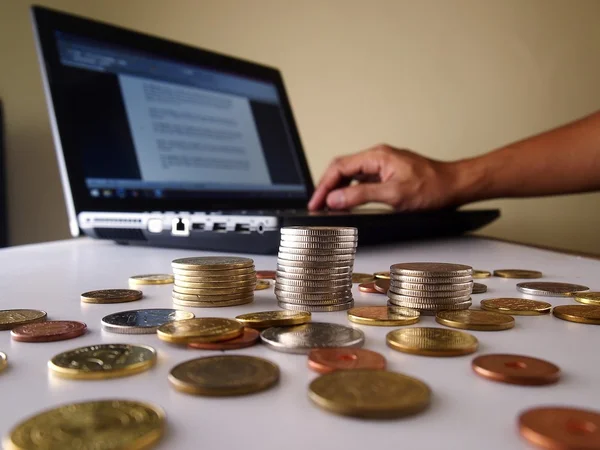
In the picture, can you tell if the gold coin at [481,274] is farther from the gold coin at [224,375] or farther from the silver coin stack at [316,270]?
the gold coin at [224,375]

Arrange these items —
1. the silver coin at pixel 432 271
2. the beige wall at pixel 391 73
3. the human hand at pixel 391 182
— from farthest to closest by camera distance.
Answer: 1. the beige wall at pixel 391 73
2. the human hand at pixel 391 182
3. the silver coin at pixel 432 271

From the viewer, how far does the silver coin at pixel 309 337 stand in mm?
330

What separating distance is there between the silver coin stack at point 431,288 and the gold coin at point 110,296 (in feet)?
0.77

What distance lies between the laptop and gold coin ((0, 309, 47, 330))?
0.38 meters

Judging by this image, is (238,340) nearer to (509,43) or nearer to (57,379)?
(57,379)

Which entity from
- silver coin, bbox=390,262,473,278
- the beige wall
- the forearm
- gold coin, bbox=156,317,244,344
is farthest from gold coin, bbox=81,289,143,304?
the beige wall

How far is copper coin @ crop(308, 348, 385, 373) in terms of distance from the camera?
0.96ft

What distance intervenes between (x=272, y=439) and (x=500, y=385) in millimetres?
125

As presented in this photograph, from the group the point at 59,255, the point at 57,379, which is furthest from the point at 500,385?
the point at 59,255

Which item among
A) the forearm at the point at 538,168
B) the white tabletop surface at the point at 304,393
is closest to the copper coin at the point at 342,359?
the white tabletop surface at the point at 304,393

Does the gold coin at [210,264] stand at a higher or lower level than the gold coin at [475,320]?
higher

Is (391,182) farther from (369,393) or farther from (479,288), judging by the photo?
(369,393)

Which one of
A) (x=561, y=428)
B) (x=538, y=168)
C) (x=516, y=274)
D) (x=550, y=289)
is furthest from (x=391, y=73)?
(x=561, y=428)

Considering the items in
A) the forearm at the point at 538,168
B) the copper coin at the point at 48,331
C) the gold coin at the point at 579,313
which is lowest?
the gold coin at the point at 579,313
